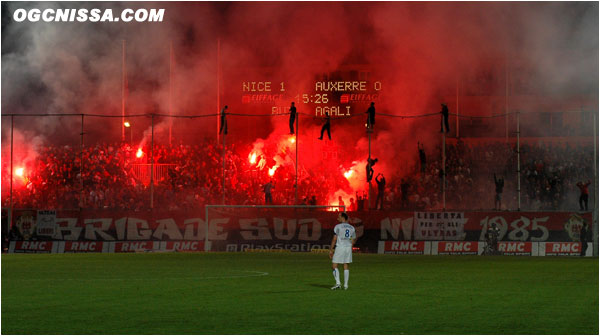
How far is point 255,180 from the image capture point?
44.1 metres

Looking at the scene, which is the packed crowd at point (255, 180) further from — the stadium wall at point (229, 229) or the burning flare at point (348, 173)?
the stadium wall at point (229, 229)

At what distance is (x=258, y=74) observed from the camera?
A: 56.2m

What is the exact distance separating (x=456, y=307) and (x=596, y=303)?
8.35 feet

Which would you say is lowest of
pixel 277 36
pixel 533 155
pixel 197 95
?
pixel 533 155

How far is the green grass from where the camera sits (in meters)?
12.9

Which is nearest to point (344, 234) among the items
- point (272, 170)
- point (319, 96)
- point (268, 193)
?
point (268, 193)

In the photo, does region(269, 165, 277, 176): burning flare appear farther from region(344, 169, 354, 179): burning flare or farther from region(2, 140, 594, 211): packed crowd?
region(344, 169, 354, 179): burning flare

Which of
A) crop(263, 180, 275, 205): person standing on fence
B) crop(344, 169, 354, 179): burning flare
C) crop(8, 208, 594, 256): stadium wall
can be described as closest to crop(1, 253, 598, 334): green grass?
Answer: crop(8, 208, 594, 256): stadium wall

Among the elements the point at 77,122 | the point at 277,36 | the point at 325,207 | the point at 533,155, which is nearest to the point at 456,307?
the point at 325,207

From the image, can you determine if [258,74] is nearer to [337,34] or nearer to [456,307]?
[337,34]

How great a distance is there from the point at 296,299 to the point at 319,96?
37.7 meters

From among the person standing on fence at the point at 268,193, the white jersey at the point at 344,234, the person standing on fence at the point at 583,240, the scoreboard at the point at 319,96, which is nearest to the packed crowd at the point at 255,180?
the person standing on fence at the point at 268,193

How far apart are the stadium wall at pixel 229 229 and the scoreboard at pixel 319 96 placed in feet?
54.4

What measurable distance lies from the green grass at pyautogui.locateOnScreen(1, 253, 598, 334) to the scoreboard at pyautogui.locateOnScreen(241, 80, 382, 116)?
89.4 feet
